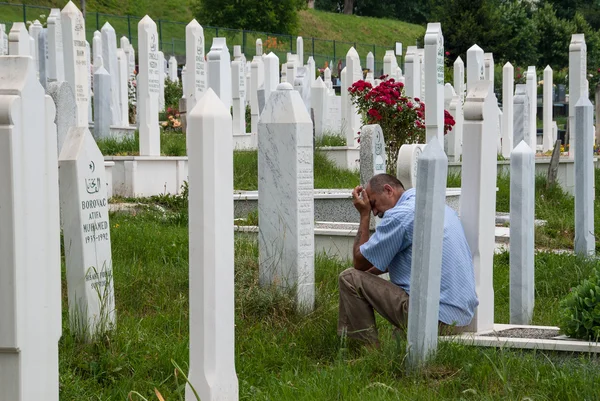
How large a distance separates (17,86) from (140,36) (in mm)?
10423

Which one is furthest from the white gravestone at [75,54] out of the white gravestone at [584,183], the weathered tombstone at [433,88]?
the white gravestone at [584,183]

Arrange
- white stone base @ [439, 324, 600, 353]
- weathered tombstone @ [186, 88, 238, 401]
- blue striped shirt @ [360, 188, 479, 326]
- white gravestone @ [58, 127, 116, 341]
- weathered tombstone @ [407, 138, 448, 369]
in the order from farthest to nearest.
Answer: blue striped shirt @ [360, 188, 479, 326]
white gravestone @ [58, 127, 116, 341]
white stone base @ [439, 324, 600, 353]
weathered tombstone @ [407, 138, 448, 369]
weathered tombstone @ [186, 88, 238, 401]

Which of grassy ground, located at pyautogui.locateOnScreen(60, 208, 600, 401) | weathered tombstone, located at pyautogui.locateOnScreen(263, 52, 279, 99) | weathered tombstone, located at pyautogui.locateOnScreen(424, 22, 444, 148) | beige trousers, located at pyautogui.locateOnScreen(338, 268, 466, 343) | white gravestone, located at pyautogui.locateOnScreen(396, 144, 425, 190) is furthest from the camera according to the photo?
weathered tombstone, located at pyautogui.locateOnScreen(263, 52, 279, 99)

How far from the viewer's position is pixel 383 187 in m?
6.21

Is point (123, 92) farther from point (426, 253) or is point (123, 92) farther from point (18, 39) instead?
point (426, 253)

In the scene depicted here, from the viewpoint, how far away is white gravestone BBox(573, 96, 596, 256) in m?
9.18

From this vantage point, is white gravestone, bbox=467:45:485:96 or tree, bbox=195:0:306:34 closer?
white gravestone, bbox=467:45:485:96

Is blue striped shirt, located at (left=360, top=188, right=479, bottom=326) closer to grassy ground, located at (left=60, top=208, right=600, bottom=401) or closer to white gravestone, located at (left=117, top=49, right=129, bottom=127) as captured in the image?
grassy ground, located at (left=60, top=208, right=600, bottom=401)

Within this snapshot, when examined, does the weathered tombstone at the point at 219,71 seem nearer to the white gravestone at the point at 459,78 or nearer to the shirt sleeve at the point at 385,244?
the shirt sleeve at the point at 385,244

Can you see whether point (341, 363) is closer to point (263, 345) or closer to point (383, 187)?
point (263, 345)

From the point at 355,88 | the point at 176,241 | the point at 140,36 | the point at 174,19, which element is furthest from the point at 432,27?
the point at 174,19

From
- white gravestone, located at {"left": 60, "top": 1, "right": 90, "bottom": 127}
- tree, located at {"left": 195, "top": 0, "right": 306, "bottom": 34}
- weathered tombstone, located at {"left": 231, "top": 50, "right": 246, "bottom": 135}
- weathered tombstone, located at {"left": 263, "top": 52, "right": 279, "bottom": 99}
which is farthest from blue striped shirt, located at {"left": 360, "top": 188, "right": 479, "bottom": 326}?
tree, located at {"left": 195, "top": 0, "right": 306, "bottom": 34}

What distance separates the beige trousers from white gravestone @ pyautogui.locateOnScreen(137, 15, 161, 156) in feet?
26.5

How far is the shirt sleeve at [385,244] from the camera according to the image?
19.4 feet
